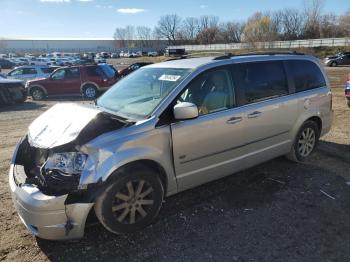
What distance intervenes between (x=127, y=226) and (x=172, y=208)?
79 cm

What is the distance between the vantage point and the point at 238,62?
4586mm

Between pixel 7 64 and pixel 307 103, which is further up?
pixel 307 103

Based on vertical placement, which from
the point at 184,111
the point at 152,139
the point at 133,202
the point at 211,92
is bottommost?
the point at 133,202

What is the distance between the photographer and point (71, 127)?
3541 millimetres

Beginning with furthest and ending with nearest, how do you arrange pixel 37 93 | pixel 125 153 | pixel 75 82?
pixel 37 93 < pixel 75 82 < pixel 125 153

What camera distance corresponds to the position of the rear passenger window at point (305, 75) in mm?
5340

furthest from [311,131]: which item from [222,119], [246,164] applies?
[222,119]

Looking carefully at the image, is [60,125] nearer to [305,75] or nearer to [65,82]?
[305,75]

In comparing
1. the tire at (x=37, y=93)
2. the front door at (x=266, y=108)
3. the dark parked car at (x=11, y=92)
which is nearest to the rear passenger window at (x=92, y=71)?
the tire at (x=37, y=93)

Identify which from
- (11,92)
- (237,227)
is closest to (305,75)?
(237,227)

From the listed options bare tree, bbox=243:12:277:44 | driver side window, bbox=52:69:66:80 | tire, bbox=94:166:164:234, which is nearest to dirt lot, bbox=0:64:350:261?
tire, bbox=94:166:164:234

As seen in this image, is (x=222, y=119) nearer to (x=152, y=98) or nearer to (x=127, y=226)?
(x=152, y=98)

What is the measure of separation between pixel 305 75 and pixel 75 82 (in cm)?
1300

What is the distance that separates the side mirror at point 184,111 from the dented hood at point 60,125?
33.1 inches
